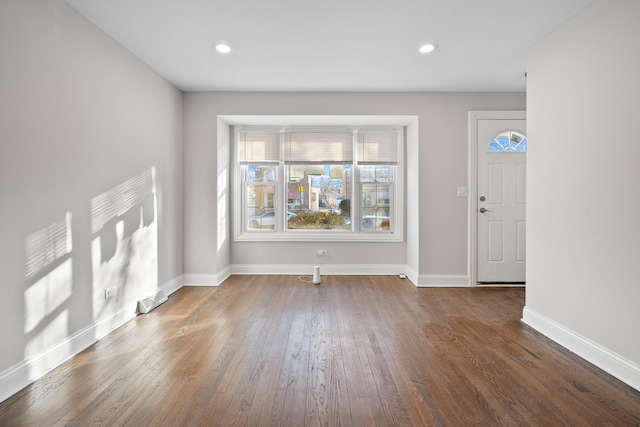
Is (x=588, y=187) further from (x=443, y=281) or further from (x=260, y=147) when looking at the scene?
(x=260, y=147)

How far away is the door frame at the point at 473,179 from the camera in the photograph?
13.5 ft

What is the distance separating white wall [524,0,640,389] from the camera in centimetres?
201

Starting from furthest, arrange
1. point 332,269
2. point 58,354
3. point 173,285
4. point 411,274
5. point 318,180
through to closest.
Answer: point 318,180 < point 332,269 < point 411,274 < point 173,285 < point 58,354

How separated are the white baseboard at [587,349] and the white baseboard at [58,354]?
365cm

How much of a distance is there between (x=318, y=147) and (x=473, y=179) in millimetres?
2166

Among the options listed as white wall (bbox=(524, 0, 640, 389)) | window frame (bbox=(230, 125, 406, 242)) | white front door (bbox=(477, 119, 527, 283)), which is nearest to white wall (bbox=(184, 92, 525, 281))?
white front door (bbox=(477, 119, 527, 283))

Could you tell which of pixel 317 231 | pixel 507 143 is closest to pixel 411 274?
pixel 317 231

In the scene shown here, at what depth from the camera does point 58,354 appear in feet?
7.19

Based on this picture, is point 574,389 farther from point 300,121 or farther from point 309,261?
point 300,121

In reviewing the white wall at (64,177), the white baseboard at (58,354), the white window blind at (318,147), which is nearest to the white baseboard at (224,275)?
→ the white wall at (64,177)

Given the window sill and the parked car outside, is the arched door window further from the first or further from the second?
the parked car outside

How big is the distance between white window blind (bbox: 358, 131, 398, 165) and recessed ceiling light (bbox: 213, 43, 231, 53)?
2312 millimetres

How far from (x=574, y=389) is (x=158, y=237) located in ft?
12.4

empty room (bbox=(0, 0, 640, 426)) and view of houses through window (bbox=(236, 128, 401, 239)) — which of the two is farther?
view of houses through window (bbox=(236, 128, 401, 239))
